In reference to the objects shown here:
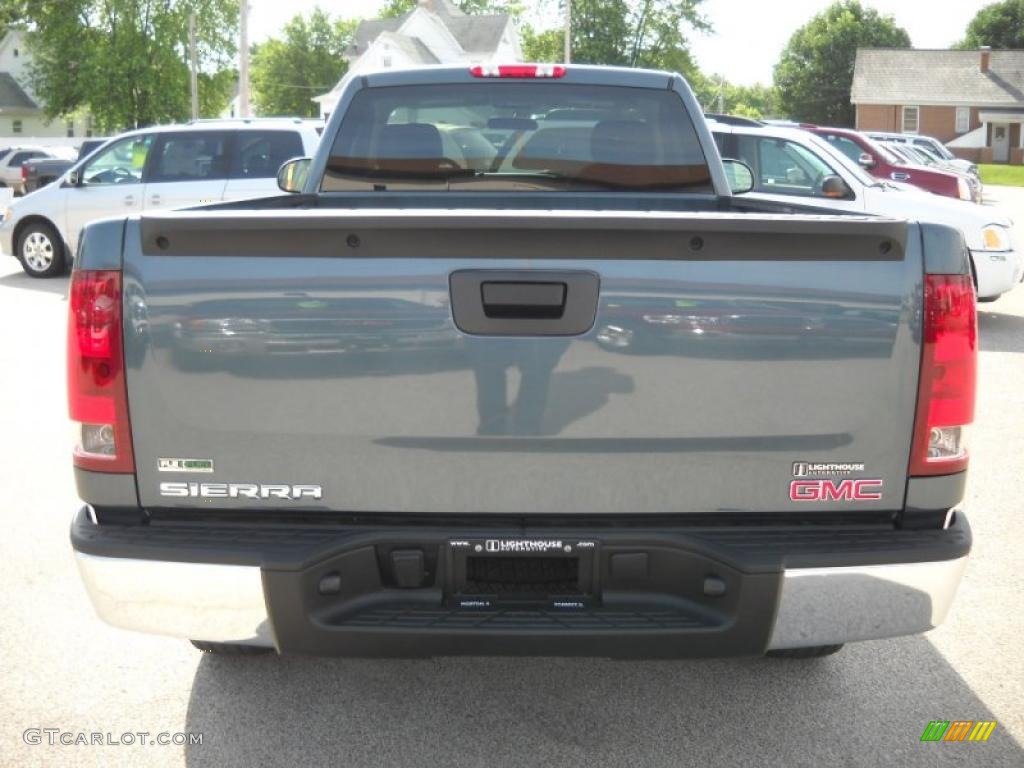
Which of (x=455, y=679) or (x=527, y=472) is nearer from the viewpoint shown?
(x=527, y=472)

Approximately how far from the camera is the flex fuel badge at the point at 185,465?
3.13 metres

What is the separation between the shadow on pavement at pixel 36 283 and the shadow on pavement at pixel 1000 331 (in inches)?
402

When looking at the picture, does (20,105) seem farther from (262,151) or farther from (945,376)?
(945,376)

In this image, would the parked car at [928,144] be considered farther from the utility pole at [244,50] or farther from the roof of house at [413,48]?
the roof of house at [413,48]

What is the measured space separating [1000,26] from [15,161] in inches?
3809

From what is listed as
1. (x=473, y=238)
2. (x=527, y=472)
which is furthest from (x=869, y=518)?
(x=473, y=238)

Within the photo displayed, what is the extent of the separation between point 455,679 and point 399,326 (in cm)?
157

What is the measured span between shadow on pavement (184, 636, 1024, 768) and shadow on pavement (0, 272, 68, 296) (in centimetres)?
1193

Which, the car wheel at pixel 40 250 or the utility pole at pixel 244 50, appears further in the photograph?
the utility pole at pixel 244 50

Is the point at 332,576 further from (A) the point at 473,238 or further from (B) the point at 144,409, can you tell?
(A) the point at 473,238

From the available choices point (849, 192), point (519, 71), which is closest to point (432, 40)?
point (849, 192)

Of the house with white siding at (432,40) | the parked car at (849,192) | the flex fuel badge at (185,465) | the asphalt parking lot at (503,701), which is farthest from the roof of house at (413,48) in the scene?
the flex fuel badge at (185,465)

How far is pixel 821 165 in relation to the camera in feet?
42.2

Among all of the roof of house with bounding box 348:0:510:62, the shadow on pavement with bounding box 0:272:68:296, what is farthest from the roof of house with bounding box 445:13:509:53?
the shadow on pavement with bounding box 0:272:68:296
